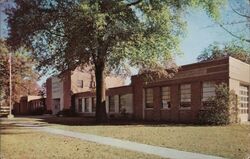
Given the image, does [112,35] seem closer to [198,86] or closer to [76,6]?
[76,6]

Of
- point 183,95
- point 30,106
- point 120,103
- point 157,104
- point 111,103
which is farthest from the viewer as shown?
point 30,106

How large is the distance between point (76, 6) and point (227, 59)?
35.7 ft

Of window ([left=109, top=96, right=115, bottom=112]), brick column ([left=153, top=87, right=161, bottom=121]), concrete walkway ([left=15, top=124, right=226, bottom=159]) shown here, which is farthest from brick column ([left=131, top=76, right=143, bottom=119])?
concrete walkway ([left=15, top=124, right=226, bottom=159])

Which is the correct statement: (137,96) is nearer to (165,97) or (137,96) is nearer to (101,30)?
(165,97)

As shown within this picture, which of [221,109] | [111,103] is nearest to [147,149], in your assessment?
[221,109]

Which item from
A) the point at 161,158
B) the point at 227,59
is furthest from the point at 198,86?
the point at 161,158

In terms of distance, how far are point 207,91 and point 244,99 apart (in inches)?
163

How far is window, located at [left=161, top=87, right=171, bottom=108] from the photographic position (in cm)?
3506

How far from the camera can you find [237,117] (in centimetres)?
2942

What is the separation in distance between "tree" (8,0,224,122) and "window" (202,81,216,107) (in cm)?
422

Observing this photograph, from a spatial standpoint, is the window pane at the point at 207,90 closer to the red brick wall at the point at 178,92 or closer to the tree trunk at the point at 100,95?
the red brick wall at the point at 178,92

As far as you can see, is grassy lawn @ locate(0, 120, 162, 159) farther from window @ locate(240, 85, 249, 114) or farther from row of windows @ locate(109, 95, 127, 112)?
row of windows @ locate(109, 95, 127, 112)

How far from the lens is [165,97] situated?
3547 cm

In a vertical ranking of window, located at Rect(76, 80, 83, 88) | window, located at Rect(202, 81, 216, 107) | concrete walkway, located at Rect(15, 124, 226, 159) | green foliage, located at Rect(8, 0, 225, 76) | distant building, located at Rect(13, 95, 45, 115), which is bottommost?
concrete walkway, located at Rect(15, 124, 226, 159)
